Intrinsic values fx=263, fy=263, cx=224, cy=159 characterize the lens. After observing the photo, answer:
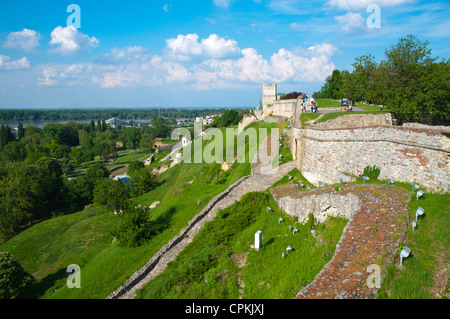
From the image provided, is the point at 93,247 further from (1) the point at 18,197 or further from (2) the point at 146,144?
(2) the point at 146,144

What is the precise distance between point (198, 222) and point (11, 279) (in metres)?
9.77

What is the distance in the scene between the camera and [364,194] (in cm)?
885

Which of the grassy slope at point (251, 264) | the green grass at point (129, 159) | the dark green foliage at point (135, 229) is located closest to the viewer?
the grassy slope at point (251, 264)

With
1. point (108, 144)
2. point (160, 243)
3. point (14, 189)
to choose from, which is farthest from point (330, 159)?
point (108, 144)

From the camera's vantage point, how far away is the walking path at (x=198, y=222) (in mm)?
9916

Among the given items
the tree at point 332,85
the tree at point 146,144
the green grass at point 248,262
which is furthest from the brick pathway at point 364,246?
the tree at point 146,144

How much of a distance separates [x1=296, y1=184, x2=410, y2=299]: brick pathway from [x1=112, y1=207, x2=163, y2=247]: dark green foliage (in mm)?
9652

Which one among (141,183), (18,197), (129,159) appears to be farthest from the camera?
(129,159)

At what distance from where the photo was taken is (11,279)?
1311cm

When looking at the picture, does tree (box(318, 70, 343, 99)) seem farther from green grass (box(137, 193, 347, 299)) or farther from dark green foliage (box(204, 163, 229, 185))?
green grass (box(137, 193, 347, 299))

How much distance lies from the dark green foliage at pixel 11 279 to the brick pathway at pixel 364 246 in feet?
47.6

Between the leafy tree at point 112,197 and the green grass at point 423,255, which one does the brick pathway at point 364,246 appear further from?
the leafy tree at point 112,197

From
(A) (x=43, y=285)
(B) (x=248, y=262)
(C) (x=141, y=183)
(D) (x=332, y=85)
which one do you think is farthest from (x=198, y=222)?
(D) (x=332, y=85)

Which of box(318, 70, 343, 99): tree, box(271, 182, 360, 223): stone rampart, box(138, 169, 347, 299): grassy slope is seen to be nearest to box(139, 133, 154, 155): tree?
box(318, 70, 343, 99): tree
